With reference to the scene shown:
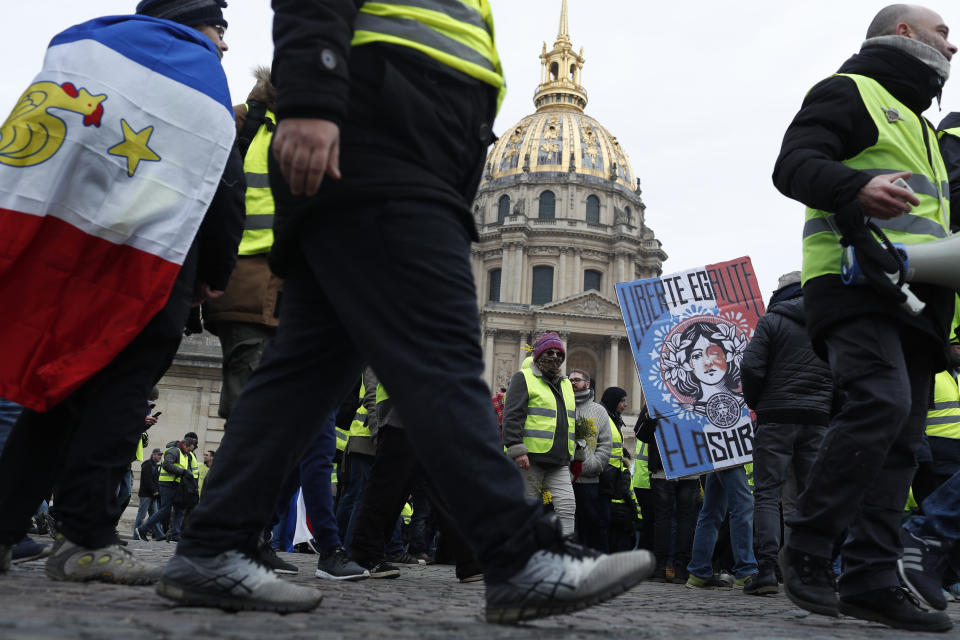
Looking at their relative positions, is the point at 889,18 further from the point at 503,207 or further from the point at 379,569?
the point at 503,207

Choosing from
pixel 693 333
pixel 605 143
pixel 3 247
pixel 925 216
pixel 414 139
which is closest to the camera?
pixel 414 139

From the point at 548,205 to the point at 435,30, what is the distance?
7414 centimetres

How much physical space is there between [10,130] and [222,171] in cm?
69

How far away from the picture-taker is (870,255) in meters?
2.93

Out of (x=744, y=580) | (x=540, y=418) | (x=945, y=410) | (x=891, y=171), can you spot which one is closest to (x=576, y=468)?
(x=540, y=418)

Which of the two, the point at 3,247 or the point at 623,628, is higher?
the point at 3,247

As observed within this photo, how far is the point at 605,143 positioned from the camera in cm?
8206

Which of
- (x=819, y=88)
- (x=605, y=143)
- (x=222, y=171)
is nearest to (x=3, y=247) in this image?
(x=222, y=171)

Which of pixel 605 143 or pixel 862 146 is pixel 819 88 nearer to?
pixel 862 146

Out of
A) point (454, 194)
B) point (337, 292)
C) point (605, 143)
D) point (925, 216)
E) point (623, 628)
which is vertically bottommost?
point (623, 628)

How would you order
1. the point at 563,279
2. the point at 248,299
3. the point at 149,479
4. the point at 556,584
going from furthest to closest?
the point at 563,279, the point at 149,479, the point at 248,299, the point at 556,584

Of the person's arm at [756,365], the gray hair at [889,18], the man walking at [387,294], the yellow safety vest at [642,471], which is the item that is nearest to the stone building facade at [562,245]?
the yellow safety vest at [642,471]

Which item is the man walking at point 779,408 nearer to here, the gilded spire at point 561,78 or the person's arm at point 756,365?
the person's arm at point 756,365

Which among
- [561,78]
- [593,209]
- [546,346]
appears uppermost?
[561,78]
